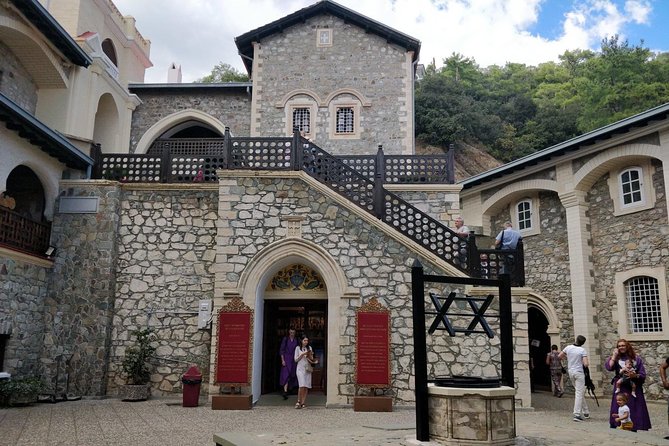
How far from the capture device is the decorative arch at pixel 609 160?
1380cm

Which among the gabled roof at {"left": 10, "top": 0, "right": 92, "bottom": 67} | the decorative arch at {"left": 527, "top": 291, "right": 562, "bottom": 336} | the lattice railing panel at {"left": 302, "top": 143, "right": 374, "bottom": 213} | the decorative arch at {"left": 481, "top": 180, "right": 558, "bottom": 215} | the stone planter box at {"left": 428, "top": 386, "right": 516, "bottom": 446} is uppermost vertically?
the gabled roof at {"left": 10, "top": 0, "right": 92, "bottom": 67}

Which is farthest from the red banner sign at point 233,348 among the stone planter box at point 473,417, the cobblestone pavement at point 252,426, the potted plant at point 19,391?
the stone planter box at point 473,417

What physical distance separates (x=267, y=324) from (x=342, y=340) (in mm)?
2406

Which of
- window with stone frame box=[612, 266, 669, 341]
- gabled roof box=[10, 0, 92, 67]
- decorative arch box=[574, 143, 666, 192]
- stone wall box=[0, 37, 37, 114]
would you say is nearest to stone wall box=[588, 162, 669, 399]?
window with stone frame box=[612, 266, 669, 341]

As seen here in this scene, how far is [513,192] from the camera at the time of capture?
57.2ft

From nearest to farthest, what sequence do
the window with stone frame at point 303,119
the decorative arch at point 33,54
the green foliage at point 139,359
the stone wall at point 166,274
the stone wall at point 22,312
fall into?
the stone wall at point 22,312, the green foliage at point 139,359, the stone wall at point 166,274, the decorative arch at point 33,54, the window with stone frame at point 303,119

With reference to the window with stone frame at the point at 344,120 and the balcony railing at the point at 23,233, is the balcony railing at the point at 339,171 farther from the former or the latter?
the window with stone frame at the point at 344,120

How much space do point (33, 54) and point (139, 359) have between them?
25.4ft

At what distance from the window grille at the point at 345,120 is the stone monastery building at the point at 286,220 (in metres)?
0.06

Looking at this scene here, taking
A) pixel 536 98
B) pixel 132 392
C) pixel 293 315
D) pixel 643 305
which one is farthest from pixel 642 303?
pixel 536 98

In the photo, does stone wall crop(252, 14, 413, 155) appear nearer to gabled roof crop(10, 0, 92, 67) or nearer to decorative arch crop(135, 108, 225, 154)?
decorative arch crop(135, 108, 225, 154)

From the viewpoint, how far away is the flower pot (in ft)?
37.3

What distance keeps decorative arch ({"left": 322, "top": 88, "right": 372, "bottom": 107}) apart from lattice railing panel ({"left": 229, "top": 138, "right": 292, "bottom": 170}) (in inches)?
209

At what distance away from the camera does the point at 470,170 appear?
2917 cm
